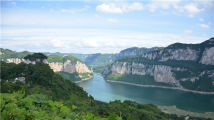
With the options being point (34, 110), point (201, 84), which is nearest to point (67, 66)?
point (201, 84)

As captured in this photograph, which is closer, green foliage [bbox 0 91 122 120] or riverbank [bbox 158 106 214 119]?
green foliage [bbox 0 91 122 120]

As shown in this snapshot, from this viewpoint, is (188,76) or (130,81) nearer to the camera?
(188,76)

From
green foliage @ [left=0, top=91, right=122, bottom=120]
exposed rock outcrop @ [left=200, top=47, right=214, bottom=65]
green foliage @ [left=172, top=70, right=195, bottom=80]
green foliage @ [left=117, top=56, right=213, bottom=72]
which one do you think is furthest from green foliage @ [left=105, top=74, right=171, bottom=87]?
green foliage @ [left=0, top=91, right=122, bottom=120]

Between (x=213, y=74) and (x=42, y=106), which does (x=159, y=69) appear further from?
(x=42, y=106)

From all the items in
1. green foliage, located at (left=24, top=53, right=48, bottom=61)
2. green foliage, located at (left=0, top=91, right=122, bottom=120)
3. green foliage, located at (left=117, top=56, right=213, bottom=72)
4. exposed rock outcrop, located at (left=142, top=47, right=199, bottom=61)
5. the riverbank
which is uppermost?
exposed rock outcrop, located at (left=142, top=47, right=199, bottom=61)

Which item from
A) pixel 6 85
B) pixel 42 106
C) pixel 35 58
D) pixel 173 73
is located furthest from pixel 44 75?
pixel 173 73

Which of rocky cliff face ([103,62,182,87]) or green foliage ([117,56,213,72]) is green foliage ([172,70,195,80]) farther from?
green foliage ([117,56,213,72])

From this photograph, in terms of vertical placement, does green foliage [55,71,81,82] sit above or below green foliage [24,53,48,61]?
below

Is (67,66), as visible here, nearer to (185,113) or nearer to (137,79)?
(137,79)
